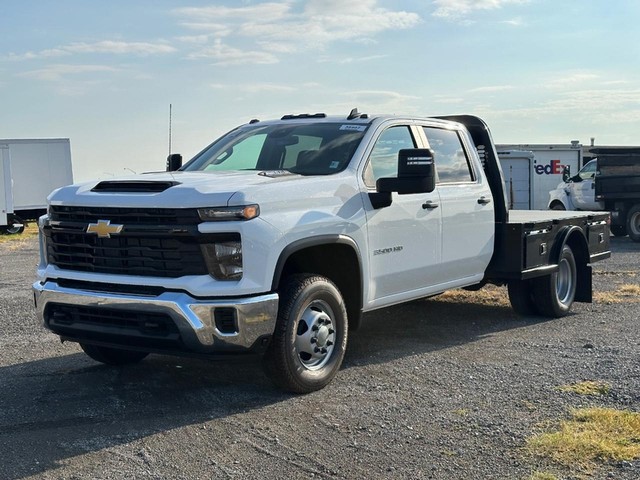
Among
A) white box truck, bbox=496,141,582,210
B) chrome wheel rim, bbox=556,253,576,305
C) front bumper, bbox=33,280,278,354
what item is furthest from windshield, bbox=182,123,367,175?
white box truck, bbox=496,141,582,210

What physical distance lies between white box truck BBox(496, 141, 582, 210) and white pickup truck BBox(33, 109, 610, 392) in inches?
708

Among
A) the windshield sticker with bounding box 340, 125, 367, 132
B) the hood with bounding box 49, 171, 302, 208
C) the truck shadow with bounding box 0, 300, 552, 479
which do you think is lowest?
the truck shadow with bounding box 0, 300, 552, 479

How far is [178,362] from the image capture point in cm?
684

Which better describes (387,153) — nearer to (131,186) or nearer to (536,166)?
(131,186)

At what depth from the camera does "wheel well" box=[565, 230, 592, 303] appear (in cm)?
929

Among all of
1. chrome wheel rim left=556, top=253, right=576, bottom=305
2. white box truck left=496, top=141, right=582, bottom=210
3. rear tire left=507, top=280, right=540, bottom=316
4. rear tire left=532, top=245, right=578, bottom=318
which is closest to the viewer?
rear tire left=532, top=245, right=578, bottom=318

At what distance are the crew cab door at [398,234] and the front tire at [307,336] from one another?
21.1 inches

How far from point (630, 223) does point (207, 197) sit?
54.9 ft

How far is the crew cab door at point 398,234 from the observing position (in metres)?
6.32

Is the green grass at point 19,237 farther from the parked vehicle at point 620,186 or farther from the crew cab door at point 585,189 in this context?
the crew cab door at point 585,189

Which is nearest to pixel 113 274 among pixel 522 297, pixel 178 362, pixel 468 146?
pixel 178 362

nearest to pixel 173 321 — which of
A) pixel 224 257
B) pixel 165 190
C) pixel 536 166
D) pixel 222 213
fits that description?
pixel 224 257

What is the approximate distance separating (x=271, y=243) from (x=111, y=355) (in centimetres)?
215

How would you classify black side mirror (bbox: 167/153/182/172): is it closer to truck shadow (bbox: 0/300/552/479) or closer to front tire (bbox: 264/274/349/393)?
truck shadow (bbox: 0/300/552/479)
